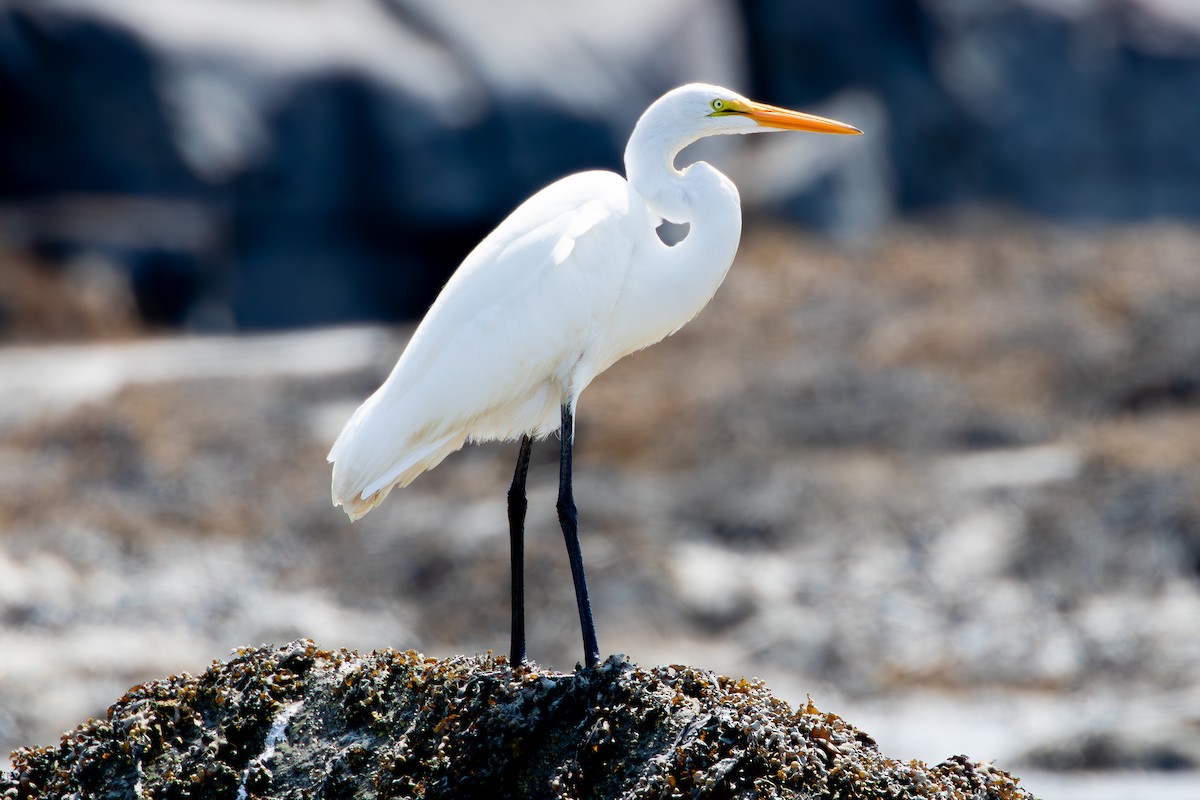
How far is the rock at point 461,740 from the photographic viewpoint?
10.2 ft

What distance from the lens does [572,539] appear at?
3848 mm

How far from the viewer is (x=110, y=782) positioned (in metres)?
3.36

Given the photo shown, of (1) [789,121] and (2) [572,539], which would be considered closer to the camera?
(2) [572,539]

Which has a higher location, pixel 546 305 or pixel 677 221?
pixel 677 221

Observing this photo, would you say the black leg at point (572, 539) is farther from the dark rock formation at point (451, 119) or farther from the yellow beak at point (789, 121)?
the dark rock formation at point (451, 119)

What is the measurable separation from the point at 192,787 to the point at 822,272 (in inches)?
330

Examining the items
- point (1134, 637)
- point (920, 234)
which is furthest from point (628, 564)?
point (920, 234)

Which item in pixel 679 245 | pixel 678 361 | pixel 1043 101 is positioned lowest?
pixel 679 245

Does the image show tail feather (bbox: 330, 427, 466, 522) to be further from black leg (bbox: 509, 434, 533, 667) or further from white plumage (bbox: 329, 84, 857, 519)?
black leg (bbox: 509, 434, 533, 667)

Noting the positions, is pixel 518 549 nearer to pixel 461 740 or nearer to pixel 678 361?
pixel 461 740

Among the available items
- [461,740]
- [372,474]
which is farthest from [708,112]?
[461,740]

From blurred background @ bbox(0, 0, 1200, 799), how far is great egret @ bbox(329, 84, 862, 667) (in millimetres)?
3203

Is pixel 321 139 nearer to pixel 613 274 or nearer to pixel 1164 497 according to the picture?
pixel 1164 497

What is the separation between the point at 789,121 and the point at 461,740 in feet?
6.06
